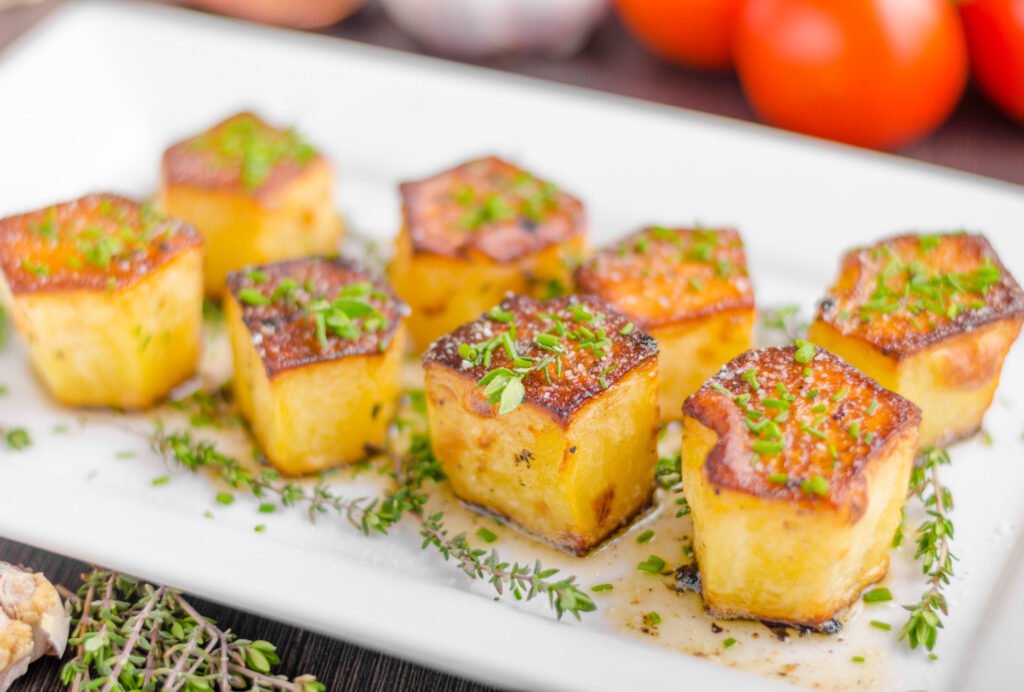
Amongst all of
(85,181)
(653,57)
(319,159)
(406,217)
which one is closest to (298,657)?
(406,217)

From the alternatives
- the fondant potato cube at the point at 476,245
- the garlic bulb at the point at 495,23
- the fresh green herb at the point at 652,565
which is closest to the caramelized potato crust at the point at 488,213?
the fondant potato cube at the point at 476,245

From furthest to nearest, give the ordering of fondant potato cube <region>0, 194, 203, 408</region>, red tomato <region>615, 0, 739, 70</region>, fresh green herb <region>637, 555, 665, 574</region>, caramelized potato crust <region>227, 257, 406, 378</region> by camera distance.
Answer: red tomato <region>615, 0, 739, 70</region>, fondant potato cube <region>0, 194, 203, 408</region>, caramelized potato crust <region>227, 257, 406, 378</region>, fresh green herb <region>637, 555, 665, 574</region>

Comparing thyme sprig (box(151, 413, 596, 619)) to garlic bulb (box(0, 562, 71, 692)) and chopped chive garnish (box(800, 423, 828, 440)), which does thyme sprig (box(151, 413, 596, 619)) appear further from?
chopped chive garnish (box(800, 423, 828, 440))

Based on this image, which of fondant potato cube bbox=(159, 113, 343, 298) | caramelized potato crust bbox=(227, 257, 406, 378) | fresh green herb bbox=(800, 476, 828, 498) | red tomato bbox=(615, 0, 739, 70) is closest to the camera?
fresh green herb bbox=(800, 476, 828, 498)

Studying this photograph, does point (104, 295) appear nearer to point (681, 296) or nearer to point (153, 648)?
point (153, 648)

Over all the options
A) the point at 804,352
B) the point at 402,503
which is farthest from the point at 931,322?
the point at 402,503

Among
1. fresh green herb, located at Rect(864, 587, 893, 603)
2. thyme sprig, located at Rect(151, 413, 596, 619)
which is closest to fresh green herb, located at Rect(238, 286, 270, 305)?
thyme sprig, located at Rect(151, 413, 596, 619)

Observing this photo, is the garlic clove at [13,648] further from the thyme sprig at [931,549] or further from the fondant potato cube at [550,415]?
the thyme sprig at [931,549]

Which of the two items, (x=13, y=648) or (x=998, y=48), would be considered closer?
(x=13, y=648)
